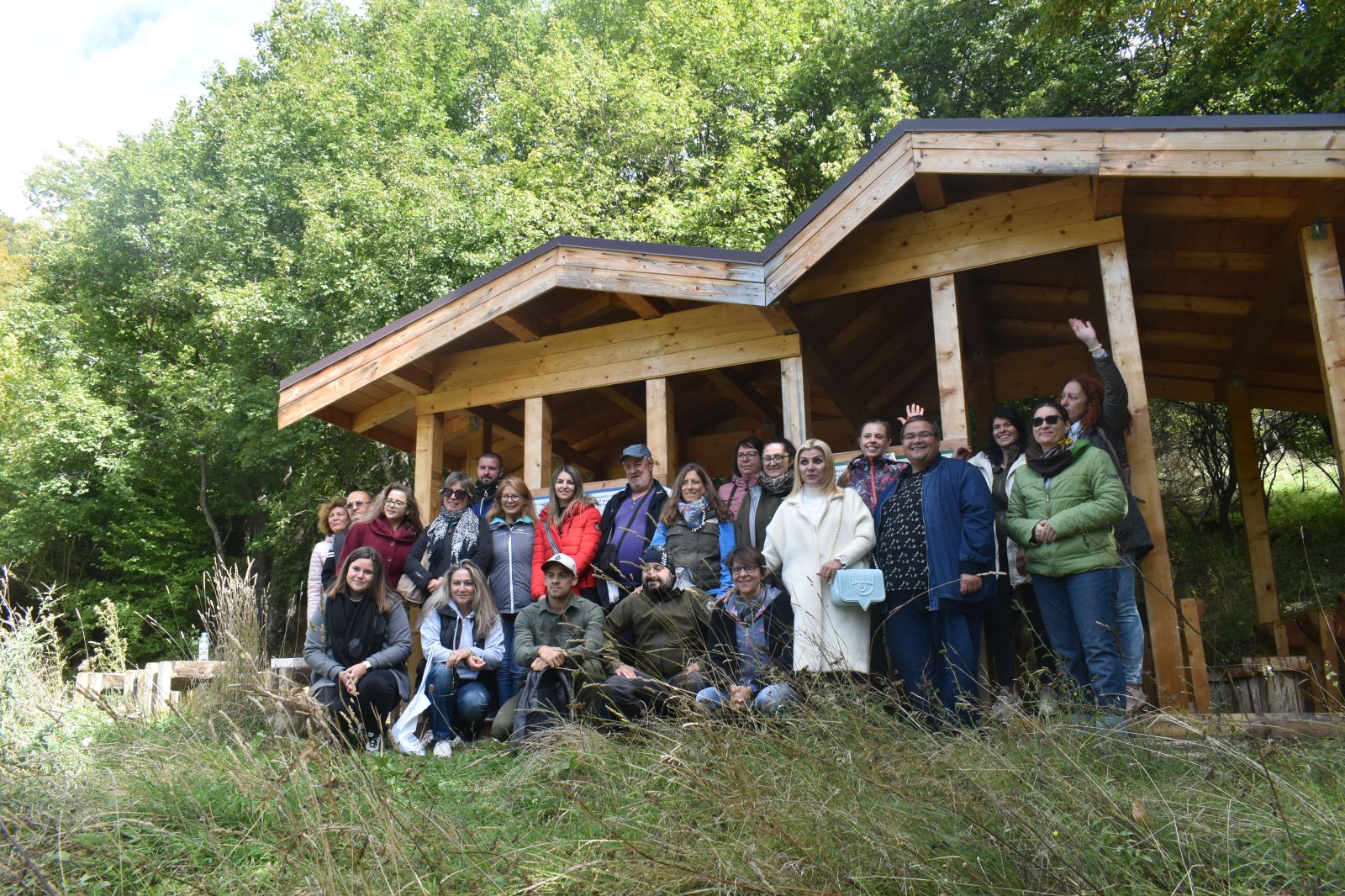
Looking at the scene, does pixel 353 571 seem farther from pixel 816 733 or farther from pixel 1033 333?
pixel 1033 333

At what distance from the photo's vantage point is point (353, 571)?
5.86m

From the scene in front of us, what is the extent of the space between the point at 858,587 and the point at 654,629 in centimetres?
121

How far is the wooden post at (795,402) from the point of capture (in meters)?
6.68

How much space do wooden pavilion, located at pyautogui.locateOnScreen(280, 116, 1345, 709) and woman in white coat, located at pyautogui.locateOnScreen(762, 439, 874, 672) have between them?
1253 millimetres

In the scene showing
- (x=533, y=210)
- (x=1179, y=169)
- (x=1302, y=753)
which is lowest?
(x=1302, y=753)

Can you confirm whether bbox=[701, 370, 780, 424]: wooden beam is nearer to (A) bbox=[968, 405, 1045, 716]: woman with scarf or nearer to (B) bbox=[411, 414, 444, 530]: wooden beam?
(B) bbox=[411, 414, 444, 530]: wooden beam

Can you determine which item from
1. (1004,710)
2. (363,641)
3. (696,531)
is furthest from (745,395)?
(1004,710)

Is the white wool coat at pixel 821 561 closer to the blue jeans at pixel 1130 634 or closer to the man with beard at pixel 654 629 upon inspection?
the man with beard at pixel 654 629

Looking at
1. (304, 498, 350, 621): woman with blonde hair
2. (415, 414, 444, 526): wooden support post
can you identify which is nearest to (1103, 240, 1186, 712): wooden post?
(304, 498, 350, 621): woman with blonde hair

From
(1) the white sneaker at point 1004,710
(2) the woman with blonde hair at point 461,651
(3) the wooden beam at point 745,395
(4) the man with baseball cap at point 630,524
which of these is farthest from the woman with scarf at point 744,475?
(1) the white sneaker at point 1004,710

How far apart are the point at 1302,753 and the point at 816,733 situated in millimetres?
1578

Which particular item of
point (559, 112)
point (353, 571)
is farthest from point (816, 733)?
point (559, 112)

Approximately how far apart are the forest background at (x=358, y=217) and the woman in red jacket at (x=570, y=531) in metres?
9.99

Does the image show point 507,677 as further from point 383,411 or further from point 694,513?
point 383,411
